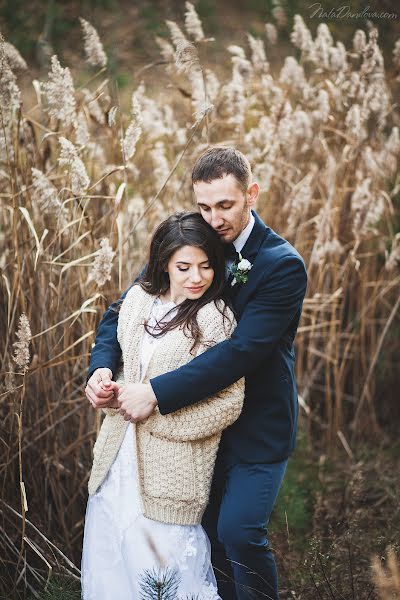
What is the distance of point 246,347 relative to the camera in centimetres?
206

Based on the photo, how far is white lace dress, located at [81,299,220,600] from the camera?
212 centimetres

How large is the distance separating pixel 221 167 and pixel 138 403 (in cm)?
85

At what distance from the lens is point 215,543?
2463 mm

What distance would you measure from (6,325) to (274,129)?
164 cm

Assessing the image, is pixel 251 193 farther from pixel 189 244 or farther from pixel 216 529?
pixel 216 529

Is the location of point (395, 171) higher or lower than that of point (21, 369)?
higher

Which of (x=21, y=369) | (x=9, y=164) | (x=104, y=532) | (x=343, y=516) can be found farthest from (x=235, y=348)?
(x=343, y=516)

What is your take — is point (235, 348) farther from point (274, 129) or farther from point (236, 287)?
Answer: point (274, 129)

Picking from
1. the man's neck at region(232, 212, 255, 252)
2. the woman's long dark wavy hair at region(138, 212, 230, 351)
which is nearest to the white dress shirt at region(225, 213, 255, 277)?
the man's neck at region(232, 212, 255, 252)

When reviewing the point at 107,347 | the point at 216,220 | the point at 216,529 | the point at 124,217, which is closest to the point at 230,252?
the point at 216,220

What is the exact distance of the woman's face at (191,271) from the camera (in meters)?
2.13

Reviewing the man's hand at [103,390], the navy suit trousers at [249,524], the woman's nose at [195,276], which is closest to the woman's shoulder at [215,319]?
the woman's nose at [195,276]

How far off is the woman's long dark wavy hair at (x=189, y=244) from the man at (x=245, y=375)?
0.06m

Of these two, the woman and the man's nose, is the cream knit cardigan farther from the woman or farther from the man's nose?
the man's nose
